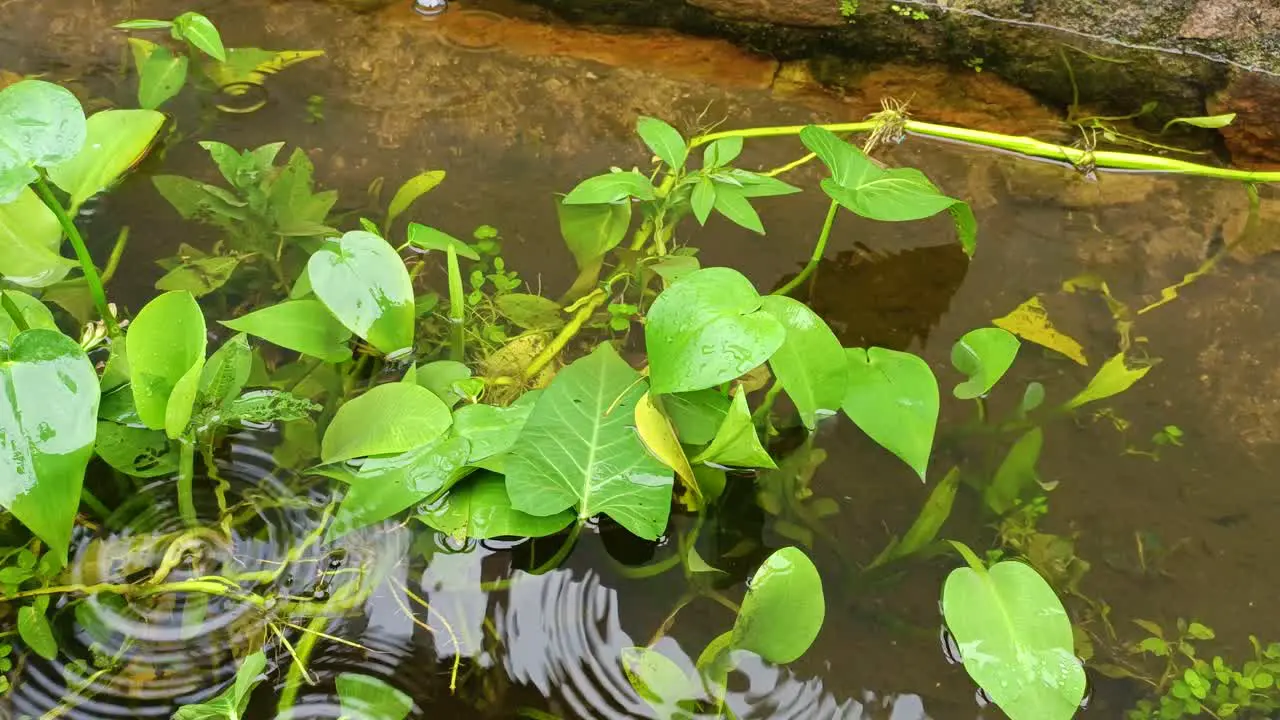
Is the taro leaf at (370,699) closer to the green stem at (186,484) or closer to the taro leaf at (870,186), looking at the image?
the green stem at (186,484)

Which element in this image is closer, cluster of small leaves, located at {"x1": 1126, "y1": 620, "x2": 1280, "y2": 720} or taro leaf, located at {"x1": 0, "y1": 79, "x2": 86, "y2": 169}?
taro leaf, located at {"x1": 0, "y1": 79, "x2": 86, "y2": 169}

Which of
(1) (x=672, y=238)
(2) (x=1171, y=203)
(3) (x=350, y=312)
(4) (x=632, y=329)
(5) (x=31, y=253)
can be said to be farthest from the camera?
(2) (x=1171, y=203)

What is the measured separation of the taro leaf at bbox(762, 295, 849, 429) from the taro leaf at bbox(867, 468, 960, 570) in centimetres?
24

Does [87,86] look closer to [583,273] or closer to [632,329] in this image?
[583,273]

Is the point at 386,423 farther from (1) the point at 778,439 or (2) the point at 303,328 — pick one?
(1) the point at 778,439

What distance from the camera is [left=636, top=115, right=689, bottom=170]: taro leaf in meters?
1.35

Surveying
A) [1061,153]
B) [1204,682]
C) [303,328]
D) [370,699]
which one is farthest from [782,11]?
[370,699]

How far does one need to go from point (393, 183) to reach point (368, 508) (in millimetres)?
731

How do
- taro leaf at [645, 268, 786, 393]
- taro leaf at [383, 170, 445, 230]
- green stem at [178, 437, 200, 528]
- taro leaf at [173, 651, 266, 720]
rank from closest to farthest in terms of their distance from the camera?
taro leaf at [173, 651, 266, 720] → taro leaf at [645, 268, 786, 393] → green stem at [178, 437, 200, 528] → taro leaf at [383, 170, 445, 230]

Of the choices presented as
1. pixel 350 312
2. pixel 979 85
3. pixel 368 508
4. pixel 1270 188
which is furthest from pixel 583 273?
pixel 1270 188

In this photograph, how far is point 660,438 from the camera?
1.07m

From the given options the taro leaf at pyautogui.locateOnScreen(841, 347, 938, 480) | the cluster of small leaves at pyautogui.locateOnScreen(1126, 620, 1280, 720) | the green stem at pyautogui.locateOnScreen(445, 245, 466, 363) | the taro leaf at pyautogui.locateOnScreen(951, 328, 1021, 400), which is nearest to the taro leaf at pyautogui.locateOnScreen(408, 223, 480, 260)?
the green stem at pyautogui.locateOnScreen(445, 245, 466, 363)

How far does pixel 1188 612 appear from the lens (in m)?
1.16

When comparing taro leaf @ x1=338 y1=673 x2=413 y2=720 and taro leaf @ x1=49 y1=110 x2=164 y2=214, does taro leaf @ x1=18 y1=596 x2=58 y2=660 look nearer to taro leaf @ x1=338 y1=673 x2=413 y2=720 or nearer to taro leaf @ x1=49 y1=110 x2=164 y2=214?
taro leaf @ x1=338 y1=673 x2=413 y2=720
